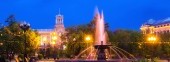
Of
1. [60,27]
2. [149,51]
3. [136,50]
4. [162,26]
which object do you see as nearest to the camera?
[149,51]

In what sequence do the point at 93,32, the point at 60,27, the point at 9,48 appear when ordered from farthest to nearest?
the point at 60,27 < the point at 93,32 < the point at 9,48

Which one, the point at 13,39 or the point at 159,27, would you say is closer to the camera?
the point at 13,39

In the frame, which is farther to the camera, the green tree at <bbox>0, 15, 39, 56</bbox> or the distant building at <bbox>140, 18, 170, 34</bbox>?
the distant building at <bbox>140, 18, 170, 34</bbox>

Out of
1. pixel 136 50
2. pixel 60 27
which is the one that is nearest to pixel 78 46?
pixel 136 50

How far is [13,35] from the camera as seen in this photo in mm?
65188

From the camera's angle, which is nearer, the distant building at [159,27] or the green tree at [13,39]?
the green tree at [13,39]

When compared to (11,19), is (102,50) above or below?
below

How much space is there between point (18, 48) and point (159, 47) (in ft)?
88.6

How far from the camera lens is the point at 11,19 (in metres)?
67.9

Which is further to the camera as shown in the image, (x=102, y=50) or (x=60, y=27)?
(x=60, y=27)

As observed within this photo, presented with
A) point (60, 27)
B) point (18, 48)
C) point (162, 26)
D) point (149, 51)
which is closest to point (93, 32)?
point (149, 51)

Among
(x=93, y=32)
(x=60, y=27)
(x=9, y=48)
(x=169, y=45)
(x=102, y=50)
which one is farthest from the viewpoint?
(x=60, y=27)

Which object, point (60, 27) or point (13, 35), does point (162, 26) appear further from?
point (13, 35)

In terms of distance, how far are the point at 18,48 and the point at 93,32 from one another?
1291 inches
